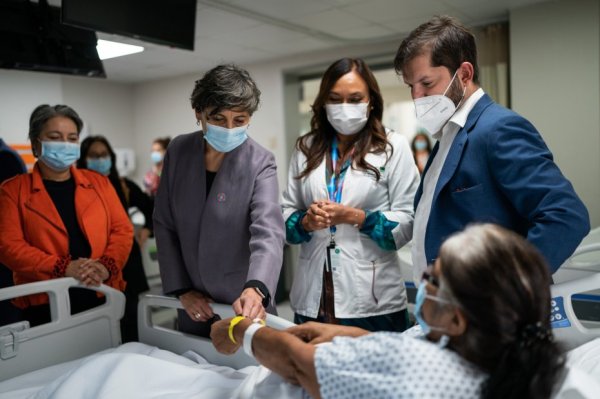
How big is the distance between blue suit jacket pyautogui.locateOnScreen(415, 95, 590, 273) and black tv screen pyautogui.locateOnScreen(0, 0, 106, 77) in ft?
8.50

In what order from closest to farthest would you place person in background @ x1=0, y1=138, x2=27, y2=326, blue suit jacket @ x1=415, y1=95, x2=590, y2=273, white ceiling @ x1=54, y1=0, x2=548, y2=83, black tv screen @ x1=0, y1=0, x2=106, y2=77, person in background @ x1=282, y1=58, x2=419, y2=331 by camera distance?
blue suit jacket @ x1=415, y1=95, x2=590, y2=273, person in background @ x1=282, y1=58, x2=419, y2=331, person in background @ x1=0, y1=138, x2=27, y2=326, black tv screen @ x1=0, y1=0, x2=106, y2=77, white ceiling @ x1=54, y1=0, x2=548, y2=83

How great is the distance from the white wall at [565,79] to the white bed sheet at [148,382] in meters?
3.39

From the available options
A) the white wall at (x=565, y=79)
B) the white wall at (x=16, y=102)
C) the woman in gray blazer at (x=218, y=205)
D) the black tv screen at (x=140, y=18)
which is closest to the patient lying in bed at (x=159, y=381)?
the woman in gray blazer at (x=218, y=205)

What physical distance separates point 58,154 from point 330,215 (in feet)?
4.15

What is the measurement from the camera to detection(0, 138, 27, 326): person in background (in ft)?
7.23

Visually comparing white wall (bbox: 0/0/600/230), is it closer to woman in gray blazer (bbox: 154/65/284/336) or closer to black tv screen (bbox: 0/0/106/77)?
black tv screen (bbox: 0/0/106/77)

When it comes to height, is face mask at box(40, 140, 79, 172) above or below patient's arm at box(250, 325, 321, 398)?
above

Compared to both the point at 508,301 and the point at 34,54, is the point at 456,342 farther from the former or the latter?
the point at 34,54

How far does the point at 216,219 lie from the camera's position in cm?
166

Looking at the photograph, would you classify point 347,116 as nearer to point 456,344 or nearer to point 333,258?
point 333,258

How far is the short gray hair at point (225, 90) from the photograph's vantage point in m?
1.58

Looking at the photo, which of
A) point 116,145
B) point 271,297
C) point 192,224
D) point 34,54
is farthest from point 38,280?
point 116,145

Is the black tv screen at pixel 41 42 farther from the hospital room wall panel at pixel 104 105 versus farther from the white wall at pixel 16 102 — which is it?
the hospital room wall panel at pixel 104 105

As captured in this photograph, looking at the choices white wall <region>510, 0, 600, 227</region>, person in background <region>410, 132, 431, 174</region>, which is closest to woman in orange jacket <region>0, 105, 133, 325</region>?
white wall <region>510, 0, 600, 227</region>
